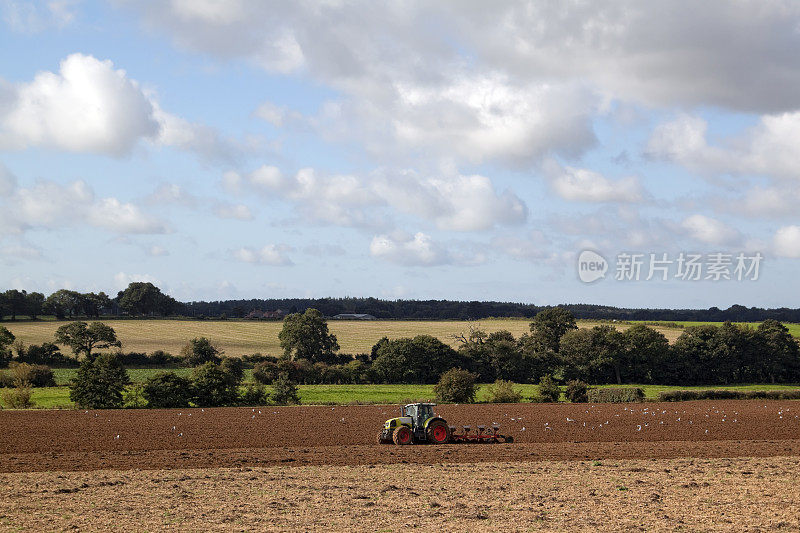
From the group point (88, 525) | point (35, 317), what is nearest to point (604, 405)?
point (88, 525)

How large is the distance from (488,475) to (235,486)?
27.6ft

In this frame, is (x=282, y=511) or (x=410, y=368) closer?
(x=282, y=511)

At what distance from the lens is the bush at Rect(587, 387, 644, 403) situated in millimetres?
62469

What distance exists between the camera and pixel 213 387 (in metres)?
54.2

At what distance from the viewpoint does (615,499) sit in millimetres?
19938

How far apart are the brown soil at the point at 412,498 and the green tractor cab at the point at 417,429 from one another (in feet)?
20.9

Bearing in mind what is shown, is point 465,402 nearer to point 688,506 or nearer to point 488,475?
point 488,475

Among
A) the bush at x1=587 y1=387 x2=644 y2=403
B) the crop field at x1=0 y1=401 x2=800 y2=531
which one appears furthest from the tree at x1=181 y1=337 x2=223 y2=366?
the bush at x1=587 y1=387 x2=644 y2=403

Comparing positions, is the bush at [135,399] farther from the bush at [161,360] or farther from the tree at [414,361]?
the bush at [161,360]

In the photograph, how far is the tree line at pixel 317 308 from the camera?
13262 cm

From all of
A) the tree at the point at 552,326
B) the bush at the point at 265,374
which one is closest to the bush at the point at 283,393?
the bush at the point at 265,374

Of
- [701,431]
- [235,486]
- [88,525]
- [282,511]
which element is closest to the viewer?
[88,525]

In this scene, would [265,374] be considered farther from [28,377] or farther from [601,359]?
[601,359]

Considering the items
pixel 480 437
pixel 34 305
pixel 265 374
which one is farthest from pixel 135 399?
pixel 34 305
